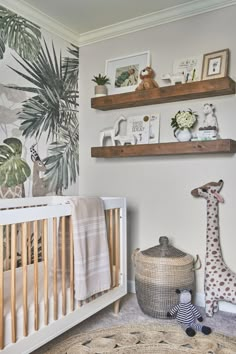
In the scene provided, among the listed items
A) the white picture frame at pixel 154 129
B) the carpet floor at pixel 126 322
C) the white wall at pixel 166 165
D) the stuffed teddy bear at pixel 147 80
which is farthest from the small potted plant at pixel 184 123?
the carpet floor at pixel 126 322

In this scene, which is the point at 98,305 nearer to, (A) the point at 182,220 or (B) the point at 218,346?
(B) the point at 218,346

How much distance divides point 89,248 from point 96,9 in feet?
6.30

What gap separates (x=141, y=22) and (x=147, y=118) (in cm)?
84

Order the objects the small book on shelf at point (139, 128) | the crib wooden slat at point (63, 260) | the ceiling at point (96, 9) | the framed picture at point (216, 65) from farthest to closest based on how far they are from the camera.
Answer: the small book on shelf at point (139, 128) < the ceiling at point (96, 9) < the framed picture at point (216, 65) < the crib wooden slat at point (63, 260)

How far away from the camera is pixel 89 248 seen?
6.46 feet

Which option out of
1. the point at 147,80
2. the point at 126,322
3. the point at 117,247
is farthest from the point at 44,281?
the point at 147,80

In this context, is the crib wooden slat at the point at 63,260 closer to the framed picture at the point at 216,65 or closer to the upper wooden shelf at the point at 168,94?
the upper wooden shelf at the point at 168,94

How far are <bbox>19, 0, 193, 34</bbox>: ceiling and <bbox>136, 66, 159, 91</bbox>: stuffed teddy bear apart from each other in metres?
0.47

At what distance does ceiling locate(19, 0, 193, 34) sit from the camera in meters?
2.54

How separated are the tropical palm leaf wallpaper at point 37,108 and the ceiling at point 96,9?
0.19 meters

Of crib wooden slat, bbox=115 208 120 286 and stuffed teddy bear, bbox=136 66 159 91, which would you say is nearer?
crib wooden slat, bbox=115 208 120 286

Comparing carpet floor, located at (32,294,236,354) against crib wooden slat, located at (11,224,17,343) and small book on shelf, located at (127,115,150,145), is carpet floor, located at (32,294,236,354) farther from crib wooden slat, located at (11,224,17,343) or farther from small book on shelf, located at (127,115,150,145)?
small book on shelf, located at (127,115,150,145)

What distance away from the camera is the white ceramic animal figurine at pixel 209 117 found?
246 centimetres

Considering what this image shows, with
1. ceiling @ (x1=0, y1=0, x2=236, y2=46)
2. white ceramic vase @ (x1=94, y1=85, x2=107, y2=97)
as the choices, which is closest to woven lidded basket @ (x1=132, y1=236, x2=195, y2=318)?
white ceramic vase @ (x1=94, y1=85, x2=107, y2=97)
